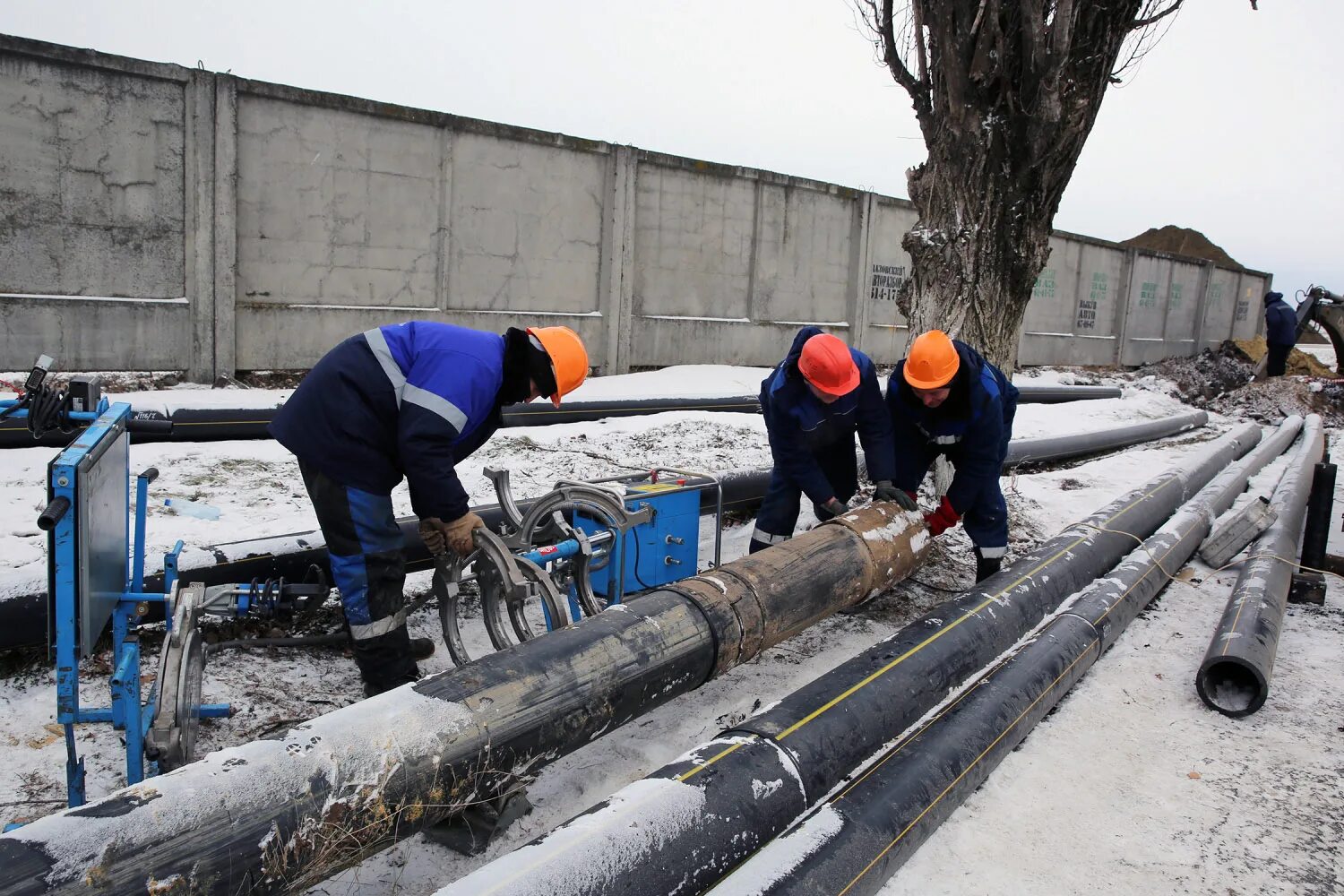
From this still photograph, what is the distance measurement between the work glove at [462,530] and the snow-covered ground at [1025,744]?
72cm

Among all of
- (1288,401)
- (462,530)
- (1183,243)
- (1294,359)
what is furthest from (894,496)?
(1183,243)

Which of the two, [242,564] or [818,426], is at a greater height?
[818,426]

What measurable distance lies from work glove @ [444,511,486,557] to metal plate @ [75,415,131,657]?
0.94 m

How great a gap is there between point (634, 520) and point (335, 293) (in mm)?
6436

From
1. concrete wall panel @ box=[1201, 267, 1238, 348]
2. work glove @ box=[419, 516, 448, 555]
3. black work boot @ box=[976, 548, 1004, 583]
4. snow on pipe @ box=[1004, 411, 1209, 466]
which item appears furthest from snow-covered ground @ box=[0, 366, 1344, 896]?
concrete wall panel @ box=[1201, 267, 1238, 348]

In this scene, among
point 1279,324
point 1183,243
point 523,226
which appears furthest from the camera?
point 1183,243

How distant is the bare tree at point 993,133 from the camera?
5199 mm

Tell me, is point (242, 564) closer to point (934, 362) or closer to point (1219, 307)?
point (934, 362)

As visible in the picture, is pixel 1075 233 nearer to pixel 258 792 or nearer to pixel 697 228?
pixel 697 228

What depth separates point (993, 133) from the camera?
5.36m

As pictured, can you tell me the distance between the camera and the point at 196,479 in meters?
4.99

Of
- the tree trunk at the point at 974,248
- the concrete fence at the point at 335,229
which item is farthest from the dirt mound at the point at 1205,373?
the tree trunk at the point at 974,248

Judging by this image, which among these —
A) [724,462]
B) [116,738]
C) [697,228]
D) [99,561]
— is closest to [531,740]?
[99,561]

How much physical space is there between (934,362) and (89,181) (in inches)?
288
